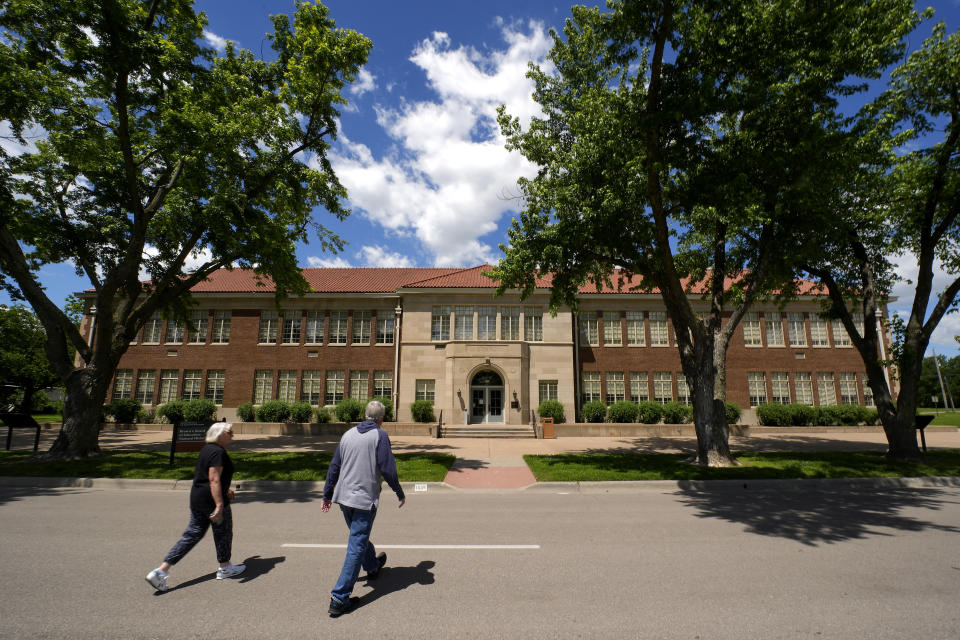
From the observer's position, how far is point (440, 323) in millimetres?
26312

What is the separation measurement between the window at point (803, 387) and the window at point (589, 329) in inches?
491

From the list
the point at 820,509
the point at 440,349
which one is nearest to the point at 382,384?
the point at 440,349

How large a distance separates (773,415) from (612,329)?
995 centimetres

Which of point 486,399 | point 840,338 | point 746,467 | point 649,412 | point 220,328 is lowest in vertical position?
point 746,467

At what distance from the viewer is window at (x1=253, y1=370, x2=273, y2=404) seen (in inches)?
1045

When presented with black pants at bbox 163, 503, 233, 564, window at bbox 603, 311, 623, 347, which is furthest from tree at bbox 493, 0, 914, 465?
window at bbox 603, 311, 623, 347

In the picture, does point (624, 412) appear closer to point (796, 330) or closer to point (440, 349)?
point (440, 349)

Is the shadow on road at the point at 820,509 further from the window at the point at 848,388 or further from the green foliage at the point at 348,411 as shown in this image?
the window at the point at 848,388

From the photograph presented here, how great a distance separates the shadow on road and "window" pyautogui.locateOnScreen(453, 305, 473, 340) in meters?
17.4

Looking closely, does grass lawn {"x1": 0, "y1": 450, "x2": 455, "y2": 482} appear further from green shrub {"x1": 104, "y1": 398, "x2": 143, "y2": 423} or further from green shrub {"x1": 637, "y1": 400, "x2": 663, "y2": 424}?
green shrub {"x1": 637, "y1": 400, "x2": 663, "y2": 424}

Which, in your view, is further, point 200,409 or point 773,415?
point 773,415

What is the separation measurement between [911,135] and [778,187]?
5236 mm

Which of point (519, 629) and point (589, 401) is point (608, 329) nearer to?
point (589, 401)

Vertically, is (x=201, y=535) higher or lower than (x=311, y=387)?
lower
